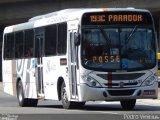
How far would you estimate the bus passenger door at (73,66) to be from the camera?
70.9 feet

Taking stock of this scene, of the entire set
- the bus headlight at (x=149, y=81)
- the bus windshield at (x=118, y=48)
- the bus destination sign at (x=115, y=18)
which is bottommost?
the bus headlight at (x=149, y=81)

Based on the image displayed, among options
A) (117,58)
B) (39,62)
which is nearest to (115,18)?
(117,58)

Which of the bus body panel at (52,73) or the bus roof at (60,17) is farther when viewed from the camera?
the bus body panel at (52,73)

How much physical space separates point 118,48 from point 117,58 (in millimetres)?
329

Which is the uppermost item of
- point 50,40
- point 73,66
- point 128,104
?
point 50,40

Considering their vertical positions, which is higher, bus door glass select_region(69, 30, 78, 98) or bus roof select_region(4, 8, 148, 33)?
bus roof select_region(4, 8, 148, 33)

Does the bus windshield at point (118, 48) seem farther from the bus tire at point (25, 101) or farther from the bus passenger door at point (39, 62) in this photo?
the bus tire at point (25, 101)

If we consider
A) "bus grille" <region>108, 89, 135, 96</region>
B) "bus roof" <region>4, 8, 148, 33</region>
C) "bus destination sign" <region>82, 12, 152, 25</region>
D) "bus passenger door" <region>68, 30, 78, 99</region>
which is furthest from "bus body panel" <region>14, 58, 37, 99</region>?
"bus grille" <region>108, 89, 135, 96</region>

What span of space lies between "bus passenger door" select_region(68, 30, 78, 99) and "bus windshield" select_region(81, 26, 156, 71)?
487 millimetres

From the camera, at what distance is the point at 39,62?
24719mm

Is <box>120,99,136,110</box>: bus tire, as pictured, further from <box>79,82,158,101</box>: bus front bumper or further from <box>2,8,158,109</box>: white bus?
<box>79,82,158,101</box>: bus front bumper

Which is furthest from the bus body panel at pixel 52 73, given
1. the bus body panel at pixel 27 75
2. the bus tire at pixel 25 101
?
the bus tire at pixel 25 101

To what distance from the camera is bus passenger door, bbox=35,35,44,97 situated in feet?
80.5

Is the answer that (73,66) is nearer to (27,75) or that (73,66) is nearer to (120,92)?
(120,92)
